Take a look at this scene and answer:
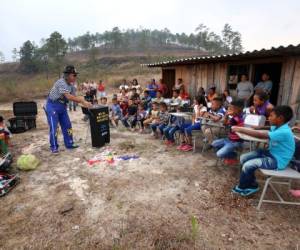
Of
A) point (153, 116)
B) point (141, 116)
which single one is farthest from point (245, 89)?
point (141, 116)

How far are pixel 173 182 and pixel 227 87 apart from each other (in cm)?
495

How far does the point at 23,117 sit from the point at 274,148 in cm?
738

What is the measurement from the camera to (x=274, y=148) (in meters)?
2.79

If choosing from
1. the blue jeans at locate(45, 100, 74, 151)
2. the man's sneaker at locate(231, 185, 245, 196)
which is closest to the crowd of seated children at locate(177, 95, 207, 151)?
the man's sneaker at locate(231, 185, 245, 196)

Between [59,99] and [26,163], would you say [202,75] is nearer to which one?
[59,99]

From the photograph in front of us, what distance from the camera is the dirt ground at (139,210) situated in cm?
238

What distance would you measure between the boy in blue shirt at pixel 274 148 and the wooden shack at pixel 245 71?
2.70 m

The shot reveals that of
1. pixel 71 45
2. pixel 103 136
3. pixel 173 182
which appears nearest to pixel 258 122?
pixel 173 182

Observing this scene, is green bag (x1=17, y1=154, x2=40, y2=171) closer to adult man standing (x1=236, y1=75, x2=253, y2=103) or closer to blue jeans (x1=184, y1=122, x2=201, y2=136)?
blue jeans (x1=184, y1=122, x2=201, y2=136)

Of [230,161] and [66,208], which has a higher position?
[230,161]

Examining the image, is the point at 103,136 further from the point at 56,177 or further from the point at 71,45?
the point at 71,45

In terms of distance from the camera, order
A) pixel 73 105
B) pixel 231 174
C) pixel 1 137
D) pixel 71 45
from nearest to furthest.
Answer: pixel 231 174 → pixel 1 137 → pixel 73 105 → pixel 71 45

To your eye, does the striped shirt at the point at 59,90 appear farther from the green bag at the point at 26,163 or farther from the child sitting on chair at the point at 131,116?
the child sitting on chair at the point at 131,116

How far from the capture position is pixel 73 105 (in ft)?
37.6
